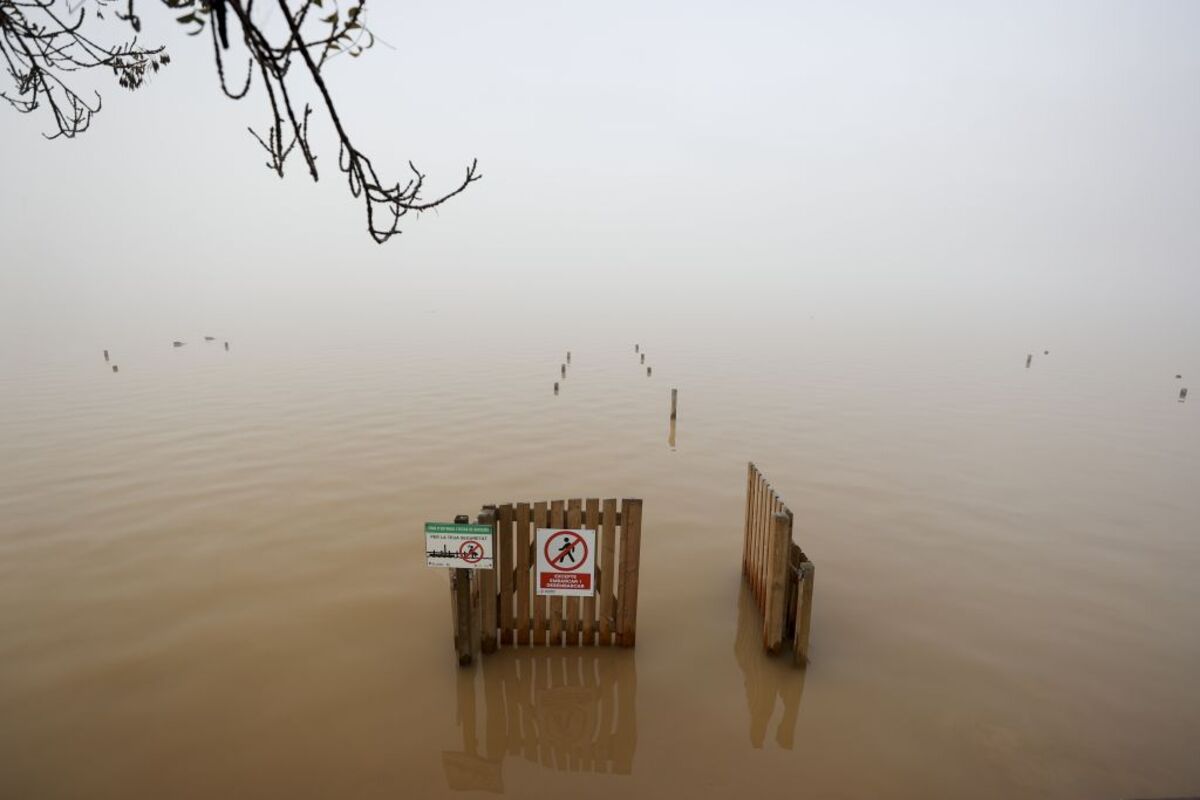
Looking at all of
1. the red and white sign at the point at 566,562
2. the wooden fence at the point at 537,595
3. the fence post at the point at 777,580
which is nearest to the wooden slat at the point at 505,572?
the wooden fence at the point at 537,595

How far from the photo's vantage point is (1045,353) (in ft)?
131

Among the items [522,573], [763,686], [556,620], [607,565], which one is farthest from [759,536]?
[522,573]

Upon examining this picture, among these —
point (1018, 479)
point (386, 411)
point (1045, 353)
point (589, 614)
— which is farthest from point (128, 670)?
point (1045, 353)

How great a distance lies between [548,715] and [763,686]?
7.30 ft

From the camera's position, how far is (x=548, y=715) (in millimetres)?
5605

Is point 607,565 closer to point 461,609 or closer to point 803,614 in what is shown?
point 461,609

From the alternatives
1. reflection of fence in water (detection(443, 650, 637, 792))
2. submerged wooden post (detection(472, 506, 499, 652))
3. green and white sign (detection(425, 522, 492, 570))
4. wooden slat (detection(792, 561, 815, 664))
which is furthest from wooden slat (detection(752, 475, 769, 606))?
green and white sign (detection(425, 522, 492, 570))

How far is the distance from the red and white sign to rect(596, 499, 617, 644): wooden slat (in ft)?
0.42

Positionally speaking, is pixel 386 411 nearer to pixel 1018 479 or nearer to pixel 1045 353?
pixel 1018 479

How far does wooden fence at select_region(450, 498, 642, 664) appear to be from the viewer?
580 centimetres

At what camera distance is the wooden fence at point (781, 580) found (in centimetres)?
591

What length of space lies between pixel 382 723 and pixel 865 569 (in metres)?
6.88

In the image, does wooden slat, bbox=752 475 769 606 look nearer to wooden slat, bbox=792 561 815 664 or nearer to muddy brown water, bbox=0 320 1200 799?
muddy brown water, bbox=0 320 1200 799

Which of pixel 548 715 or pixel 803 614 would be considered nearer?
pixel 548 715
